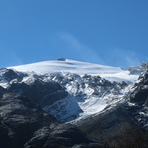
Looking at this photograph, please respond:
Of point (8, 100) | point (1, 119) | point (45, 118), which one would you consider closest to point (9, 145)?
point (1, 119)

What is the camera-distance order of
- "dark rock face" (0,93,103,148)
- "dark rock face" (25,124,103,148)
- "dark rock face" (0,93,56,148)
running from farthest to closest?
"dark rock face" (0,93,56,148) < "dark rock face" (0,93,103,148) < "dark rock face" (25,124,103,148)

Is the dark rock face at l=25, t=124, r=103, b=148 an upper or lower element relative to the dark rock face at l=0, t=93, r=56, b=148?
lower

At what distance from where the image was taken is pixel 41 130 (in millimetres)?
83812

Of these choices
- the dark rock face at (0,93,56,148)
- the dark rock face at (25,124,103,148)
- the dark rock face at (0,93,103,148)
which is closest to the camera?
the dark rock face at (25,124,103,148)

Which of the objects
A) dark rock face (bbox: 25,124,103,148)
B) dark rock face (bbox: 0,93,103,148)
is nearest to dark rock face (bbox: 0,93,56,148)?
dark rock face (bbox: 0,93,103,148)

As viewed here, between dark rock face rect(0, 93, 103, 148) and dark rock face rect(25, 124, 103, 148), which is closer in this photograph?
dark rock face rect(25, 124, 103, 148)

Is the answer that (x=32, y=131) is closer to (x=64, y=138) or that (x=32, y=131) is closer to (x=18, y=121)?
(x=18, y=121)

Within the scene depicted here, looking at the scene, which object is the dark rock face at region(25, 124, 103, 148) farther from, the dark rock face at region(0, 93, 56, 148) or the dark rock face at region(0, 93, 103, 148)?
the dark rock face at region(0, 93, 56, 148)

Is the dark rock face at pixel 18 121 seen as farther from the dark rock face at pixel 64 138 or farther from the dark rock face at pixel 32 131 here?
the dark rock face at pixel 64 138

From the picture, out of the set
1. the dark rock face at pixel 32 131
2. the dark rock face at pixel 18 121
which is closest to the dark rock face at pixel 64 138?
the dark rock face at pixel 32 131

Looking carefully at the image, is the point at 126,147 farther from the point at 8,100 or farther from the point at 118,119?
the point at 118,119

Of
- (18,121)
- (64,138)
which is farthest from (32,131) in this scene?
(64,138)

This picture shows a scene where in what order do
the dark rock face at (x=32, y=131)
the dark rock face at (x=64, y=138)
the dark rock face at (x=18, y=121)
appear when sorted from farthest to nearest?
the dark rock face at (x=18, y=121) → the dark rock face at (x=32, y=131) → the dark rock face at (x=64, y=138)

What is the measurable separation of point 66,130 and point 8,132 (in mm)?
12020
